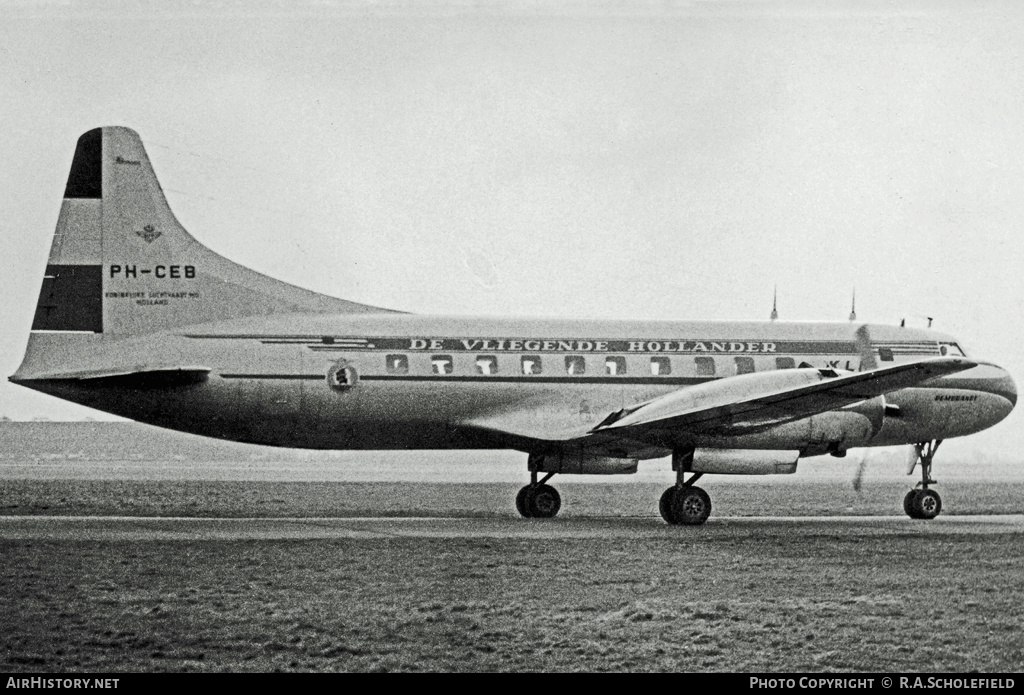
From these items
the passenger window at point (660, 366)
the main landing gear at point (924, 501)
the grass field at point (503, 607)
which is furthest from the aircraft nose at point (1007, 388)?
the grass field at point (503, 607)

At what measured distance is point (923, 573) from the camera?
15555 millimetres

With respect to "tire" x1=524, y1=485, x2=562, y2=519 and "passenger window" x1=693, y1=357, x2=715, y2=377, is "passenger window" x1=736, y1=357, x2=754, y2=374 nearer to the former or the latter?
"passenger window" x1=693, y1=357, x2=715, y2=377

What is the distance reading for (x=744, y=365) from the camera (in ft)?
79.7

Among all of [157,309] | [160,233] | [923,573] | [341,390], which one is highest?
[160,233]

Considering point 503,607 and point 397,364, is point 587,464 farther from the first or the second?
point 503,607

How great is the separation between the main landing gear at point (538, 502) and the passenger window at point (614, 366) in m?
2.49

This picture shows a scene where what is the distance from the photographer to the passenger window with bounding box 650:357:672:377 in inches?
931

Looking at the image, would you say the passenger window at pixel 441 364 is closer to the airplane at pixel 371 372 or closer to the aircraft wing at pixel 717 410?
the airplane at pixel 371 372

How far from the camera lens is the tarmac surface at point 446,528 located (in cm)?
1877

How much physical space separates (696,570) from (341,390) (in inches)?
353

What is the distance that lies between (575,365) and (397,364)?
356cm

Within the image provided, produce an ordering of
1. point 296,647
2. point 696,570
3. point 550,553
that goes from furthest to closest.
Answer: point 550,553 → point 696,570 → point 296,647
